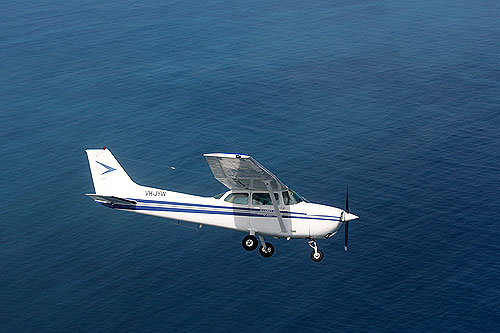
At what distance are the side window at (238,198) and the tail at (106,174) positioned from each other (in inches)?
379

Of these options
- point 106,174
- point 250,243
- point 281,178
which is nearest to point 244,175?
point 250,243

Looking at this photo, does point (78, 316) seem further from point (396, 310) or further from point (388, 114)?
point (388, 114)

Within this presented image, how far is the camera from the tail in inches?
2298

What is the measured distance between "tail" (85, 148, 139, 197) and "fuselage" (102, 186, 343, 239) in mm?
5414

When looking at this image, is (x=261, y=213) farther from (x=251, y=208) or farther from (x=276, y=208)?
(x=276, y=208)

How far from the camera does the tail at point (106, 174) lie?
192 feet

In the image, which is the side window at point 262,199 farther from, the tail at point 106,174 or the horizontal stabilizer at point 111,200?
the tail at point 106,174

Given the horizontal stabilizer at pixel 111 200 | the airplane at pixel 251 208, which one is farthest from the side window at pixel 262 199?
the horizontal stabilizer at pixel 111 200

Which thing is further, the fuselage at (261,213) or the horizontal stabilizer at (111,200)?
the horizontal stabilizer at (111,200)

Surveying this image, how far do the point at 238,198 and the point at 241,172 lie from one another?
4.10 m

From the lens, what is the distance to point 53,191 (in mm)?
149875

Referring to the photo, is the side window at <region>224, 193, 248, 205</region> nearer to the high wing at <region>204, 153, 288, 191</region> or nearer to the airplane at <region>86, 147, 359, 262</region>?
the airplane at <region>86, 147, 359, 262</region>

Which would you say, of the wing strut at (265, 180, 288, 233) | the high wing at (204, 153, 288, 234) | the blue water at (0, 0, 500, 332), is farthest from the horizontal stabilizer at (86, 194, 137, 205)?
the blue water at (0, 0, 500, 332)

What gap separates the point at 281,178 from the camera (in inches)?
5773
